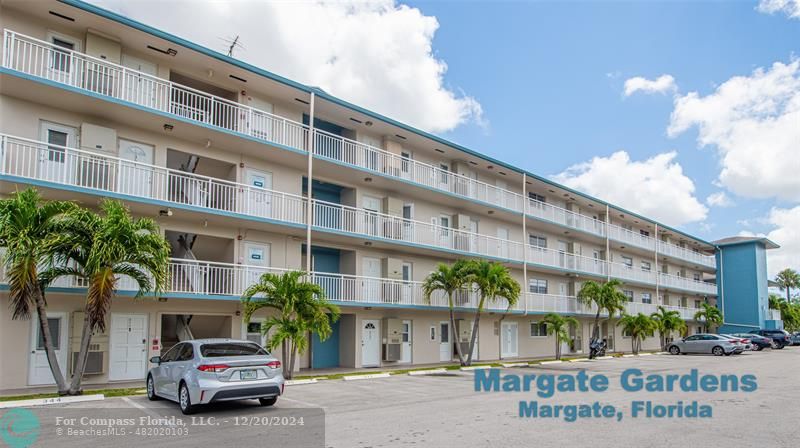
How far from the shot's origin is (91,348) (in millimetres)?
17031

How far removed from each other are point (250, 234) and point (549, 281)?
2139 centimetres

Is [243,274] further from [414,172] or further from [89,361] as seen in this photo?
[414,172]

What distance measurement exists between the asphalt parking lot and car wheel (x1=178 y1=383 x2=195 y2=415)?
219mm

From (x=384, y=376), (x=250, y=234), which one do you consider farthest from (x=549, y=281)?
(x=250, y=234)

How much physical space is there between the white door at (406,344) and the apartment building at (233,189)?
75mm

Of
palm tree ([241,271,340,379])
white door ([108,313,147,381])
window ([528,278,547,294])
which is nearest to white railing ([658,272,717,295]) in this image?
window ([528,278,547,294])

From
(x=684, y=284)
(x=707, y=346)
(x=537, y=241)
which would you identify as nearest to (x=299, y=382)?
(x=537, y=241)

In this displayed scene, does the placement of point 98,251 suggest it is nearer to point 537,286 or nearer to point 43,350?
point 43,350

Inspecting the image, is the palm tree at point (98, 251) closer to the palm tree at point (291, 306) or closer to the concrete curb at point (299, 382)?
the palm tree at point (291, 306)

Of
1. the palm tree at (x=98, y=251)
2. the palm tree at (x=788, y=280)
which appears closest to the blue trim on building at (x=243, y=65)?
the palm tree at (x=98, y=251)

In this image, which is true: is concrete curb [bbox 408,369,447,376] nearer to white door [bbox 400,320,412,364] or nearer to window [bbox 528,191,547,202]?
A: white door [bbox 400,320,412,364]

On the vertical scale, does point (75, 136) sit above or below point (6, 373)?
above

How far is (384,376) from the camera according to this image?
20688 mm

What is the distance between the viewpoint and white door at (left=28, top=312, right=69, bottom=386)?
16.1m
